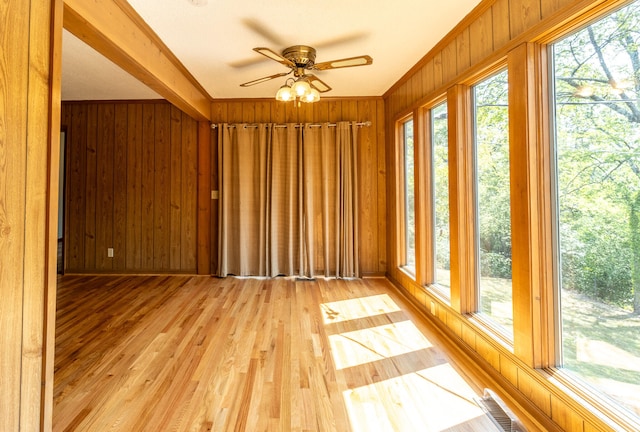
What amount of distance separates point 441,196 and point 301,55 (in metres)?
1.81

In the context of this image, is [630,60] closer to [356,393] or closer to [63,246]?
[356,393]

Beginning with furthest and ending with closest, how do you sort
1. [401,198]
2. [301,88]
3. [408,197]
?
[401,198], [408,197], [301,88]

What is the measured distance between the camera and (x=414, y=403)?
1.78 metres

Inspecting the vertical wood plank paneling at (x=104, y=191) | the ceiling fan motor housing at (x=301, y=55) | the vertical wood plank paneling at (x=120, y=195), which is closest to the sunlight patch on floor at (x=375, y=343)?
the ceiling fan motor housing at (x=301, y=55)

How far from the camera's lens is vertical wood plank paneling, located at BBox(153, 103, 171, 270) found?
184 inches

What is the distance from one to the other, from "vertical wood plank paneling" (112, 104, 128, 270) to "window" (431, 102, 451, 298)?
170 inches

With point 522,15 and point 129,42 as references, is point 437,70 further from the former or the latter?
point 129,42

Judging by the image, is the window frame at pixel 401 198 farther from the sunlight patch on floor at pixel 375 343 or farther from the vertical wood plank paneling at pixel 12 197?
the vertical wood plank paneling at pixel 12 197

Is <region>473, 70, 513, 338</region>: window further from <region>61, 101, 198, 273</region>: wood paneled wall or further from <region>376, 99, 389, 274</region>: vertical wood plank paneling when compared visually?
<region>61, 101, 198, 273</region>: wood paneled wall

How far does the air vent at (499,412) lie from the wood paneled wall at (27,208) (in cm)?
217

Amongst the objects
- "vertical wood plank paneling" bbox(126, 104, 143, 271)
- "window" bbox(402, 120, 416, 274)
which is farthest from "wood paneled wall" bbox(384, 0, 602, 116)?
"vertical wood plank paneling" bbox(126, 104, 143, 271)

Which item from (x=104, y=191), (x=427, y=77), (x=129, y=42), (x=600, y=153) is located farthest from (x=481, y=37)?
(x=104, y=191)

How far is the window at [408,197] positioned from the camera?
3.77m

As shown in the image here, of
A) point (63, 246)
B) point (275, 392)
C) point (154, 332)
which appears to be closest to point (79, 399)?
point (154, 332)
